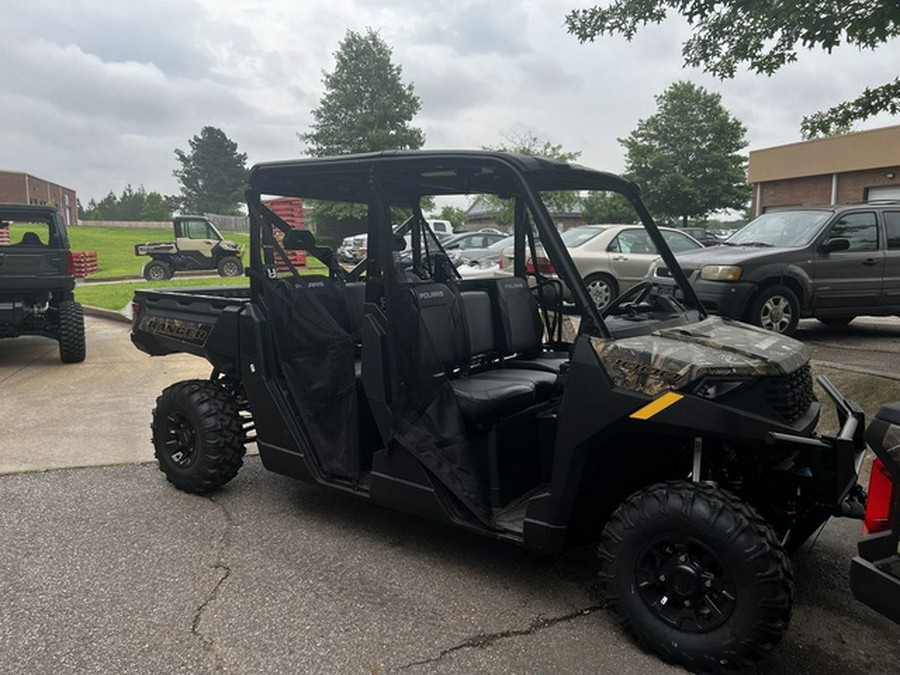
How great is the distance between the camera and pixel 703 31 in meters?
6.25

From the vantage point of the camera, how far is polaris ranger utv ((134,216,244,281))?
69.4 feet

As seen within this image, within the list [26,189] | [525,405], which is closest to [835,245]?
[525,405]

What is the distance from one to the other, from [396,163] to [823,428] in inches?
157

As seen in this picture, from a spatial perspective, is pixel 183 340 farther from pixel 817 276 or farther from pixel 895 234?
pixel 895 234

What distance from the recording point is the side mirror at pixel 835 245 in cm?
765

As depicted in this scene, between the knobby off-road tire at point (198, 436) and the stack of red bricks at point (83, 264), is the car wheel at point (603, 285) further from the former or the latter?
the stack of red bricks at point (83, 264)

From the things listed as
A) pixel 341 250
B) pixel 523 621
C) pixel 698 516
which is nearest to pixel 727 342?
pixel 698 516

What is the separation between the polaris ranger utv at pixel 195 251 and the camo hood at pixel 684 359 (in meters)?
20.5

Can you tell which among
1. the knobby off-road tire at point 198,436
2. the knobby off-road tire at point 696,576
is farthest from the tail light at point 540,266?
the knobby off-road tire at point 198,436

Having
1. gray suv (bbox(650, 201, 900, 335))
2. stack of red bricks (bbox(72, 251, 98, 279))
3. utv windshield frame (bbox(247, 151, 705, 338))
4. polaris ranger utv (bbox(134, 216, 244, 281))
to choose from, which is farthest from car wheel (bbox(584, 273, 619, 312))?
stack of red bricks (bbox(72, 251, 98, 279))

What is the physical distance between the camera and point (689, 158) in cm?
3966

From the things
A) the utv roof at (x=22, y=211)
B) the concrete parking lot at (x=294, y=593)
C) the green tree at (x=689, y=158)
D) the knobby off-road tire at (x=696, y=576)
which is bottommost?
the concrete parking lot at (x=294, y=593)

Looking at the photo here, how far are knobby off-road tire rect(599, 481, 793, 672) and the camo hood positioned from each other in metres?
0.43

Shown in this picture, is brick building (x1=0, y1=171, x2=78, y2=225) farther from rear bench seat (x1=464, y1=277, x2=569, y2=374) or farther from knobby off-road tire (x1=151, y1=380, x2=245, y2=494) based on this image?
rear bench seat (x1=464, y1=277, x2=569, y2=374)
